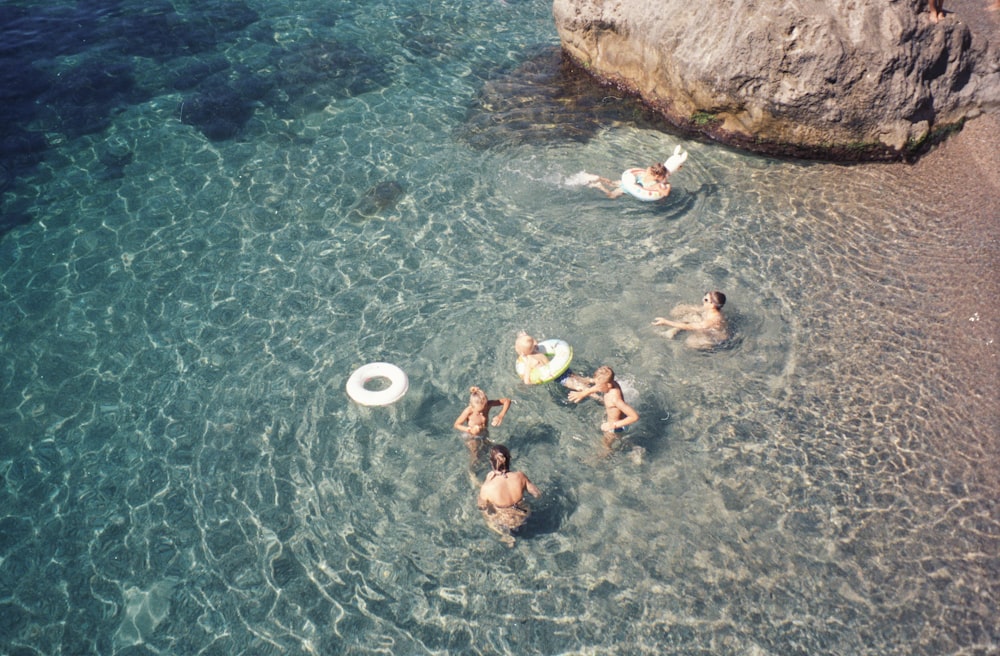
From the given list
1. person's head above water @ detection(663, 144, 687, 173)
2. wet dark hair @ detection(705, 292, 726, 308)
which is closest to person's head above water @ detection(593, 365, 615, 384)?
wet dark hair @ detection(705, 292, 726, 308)

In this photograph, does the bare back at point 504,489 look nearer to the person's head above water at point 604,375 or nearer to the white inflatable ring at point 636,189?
the person's head above water at point 604,375

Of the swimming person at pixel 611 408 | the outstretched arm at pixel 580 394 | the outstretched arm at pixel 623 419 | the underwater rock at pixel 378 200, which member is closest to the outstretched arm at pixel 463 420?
the outstretched arm at pixel 580 394

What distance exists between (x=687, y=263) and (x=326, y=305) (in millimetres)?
5529

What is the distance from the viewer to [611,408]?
7.82 meters

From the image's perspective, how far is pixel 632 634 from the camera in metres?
6.48

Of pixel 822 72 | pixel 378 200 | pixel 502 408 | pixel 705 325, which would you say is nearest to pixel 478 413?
pixel 502 408

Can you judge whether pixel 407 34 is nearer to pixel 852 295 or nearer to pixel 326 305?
pixel 326 305

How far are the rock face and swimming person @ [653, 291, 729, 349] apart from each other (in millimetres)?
4691

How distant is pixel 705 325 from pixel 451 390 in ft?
11.6

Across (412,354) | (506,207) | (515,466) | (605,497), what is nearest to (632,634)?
(605,497)

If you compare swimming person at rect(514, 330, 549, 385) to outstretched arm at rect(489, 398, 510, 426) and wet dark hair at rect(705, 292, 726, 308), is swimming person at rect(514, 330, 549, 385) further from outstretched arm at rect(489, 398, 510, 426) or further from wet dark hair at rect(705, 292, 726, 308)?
wet dark hair at rect(705, 292, 726, 308)

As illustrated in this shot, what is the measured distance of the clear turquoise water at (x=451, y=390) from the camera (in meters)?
6.71

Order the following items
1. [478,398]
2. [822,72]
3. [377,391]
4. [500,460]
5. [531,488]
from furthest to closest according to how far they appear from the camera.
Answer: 1. [822,72]
2. [377,391]
3. [478,398]
4. [531,488]
5. [500,460]

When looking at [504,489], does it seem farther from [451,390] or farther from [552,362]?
[451,390]
